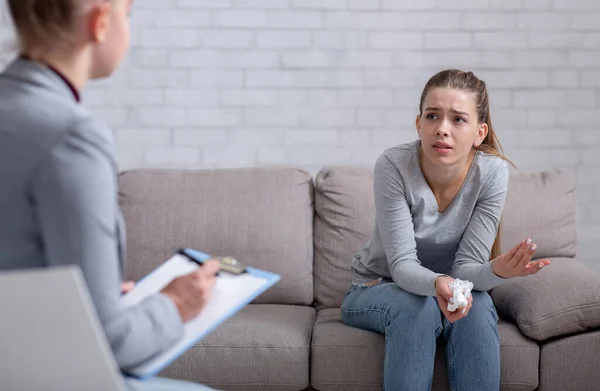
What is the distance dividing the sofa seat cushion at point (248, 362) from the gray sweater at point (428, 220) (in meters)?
0.35

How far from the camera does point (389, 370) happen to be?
7.56ft

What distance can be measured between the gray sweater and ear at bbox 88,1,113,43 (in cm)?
153

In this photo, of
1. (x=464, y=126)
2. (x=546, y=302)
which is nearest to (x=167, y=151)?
(x=464, y=126)

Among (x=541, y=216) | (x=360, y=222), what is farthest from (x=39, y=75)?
(x=541, y=216)

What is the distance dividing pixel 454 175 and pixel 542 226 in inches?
24.3

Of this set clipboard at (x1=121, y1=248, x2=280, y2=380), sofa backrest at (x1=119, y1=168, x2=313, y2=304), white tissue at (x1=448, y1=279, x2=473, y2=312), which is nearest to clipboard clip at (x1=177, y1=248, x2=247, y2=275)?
clipboard at (x1=121, y1=248, x2=280, y2=380)

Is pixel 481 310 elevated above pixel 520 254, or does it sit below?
below

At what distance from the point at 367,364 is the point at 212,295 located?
1388mm

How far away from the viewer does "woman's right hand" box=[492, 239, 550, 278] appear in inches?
85.3

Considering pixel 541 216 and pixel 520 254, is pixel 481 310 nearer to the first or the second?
pixel 520 254

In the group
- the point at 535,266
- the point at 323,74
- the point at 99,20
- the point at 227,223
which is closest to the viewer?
the point at 99,20

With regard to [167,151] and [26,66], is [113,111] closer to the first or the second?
[167,151]

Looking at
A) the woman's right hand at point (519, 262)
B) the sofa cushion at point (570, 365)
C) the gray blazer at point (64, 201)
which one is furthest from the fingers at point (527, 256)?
the gray blazer at point (64, 201)

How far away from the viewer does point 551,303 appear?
249 centimetres
